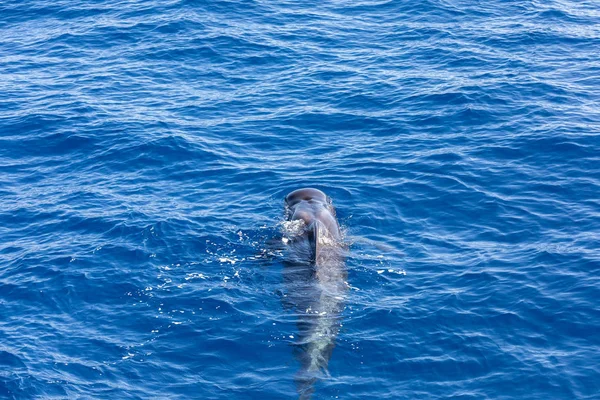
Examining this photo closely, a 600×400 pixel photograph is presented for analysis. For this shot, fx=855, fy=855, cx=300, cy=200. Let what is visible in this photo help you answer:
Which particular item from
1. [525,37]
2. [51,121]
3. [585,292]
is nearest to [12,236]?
[51,121]

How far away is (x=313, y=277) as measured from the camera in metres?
28.8

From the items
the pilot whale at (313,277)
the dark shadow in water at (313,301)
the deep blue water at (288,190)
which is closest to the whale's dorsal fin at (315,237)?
the pilot whale at (313,277)

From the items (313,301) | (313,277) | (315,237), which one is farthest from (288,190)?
(313,301)

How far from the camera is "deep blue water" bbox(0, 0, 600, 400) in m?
25.3

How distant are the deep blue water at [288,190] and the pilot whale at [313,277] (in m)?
0.43

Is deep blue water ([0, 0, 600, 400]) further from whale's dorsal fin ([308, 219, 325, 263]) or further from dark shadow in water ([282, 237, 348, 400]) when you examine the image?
whale's dorsal fin ([308, 219, 325, 263])

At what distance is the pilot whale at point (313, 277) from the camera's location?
25.2 meters

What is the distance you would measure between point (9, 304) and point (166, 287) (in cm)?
520

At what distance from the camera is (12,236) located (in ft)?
108

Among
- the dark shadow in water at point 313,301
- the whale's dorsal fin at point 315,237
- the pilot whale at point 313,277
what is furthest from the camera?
the whale's dorsal fin at point 315,237

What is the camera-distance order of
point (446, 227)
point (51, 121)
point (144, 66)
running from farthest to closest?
point (144, 66)
point (51, 121)
point (446, 227)

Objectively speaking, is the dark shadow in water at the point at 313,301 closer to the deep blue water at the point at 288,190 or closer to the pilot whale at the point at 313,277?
the pilot whale at the point at 313,277

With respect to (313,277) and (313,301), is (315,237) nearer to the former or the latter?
(313,277)

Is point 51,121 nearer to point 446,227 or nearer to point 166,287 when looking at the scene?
point 166,287
